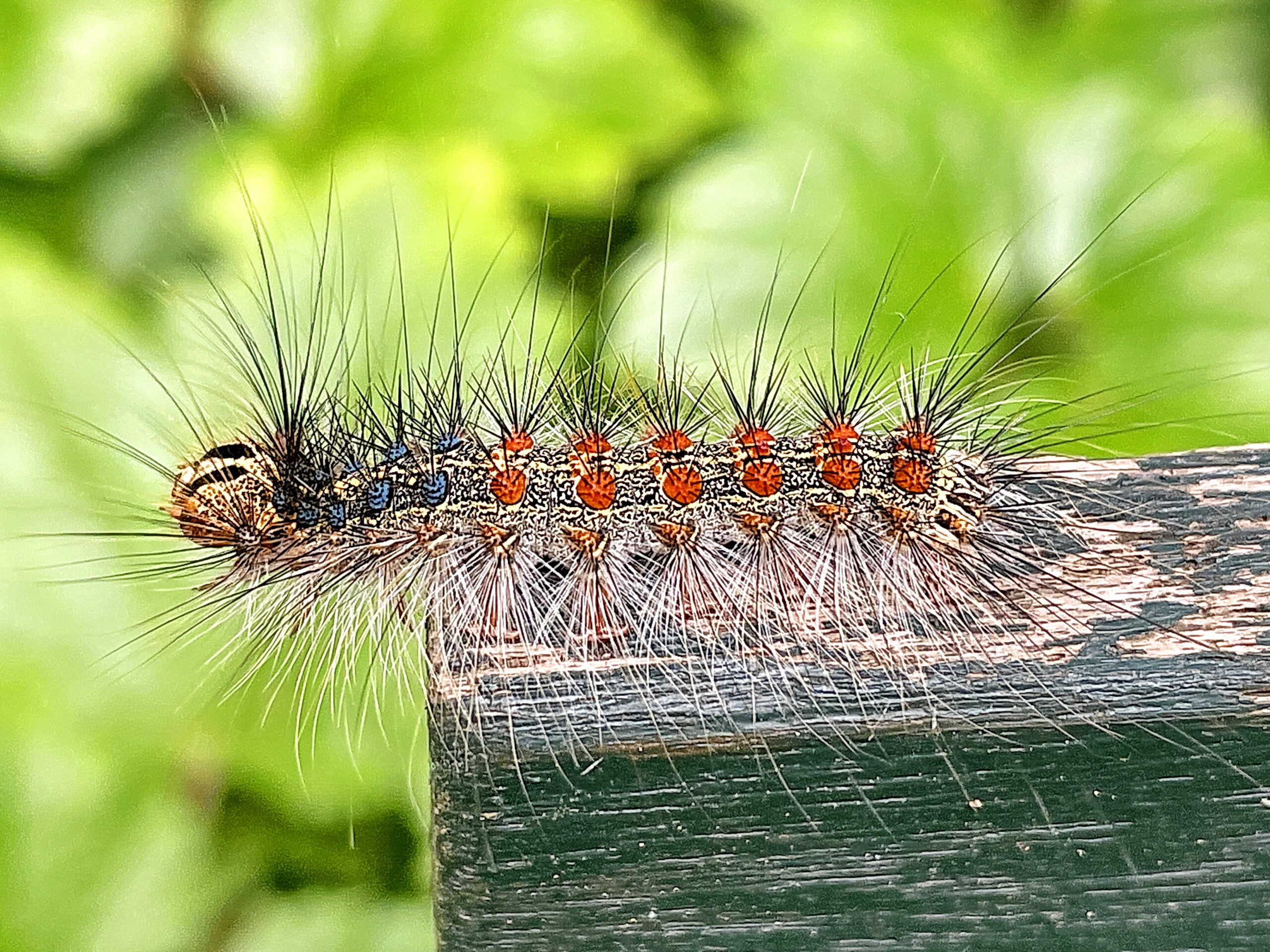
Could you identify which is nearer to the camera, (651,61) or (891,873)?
(891,873)

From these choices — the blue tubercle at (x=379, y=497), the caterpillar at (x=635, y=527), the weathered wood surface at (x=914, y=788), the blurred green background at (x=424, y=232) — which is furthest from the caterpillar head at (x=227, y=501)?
the weathered wood surface at (x=914, y=788)

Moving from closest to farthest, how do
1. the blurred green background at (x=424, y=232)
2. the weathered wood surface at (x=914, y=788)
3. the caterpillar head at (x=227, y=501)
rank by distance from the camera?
the weathered wood surface at (x=914, y=788) < the caterpillar head at (x=227, y=501) < the blurred green background at (x=424, y=232)

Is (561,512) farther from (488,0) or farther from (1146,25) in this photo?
(1146,25)

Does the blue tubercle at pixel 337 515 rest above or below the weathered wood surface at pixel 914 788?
above

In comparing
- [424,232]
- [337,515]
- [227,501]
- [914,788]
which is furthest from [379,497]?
[914,788]

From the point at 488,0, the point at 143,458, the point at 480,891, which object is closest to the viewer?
the point at 480,891

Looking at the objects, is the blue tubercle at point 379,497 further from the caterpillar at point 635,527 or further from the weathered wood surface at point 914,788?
the weathered wood surface at point 914,788

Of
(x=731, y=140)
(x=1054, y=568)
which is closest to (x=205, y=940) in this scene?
(x=1054, y=568)

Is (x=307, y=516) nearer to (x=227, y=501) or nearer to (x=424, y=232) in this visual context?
(x=227, y=501)
